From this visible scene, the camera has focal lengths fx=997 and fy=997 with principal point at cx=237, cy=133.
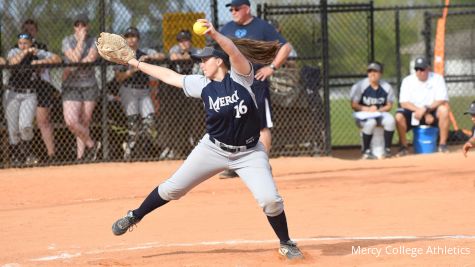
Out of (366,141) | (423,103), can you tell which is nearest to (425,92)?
(423,103)

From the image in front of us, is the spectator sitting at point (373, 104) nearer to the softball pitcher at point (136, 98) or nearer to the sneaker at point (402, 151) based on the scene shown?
the sneaker at point (402, 151)

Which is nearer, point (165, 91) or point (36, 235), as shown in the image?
point (36, 235)

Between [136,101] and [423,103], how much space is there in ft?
→ 13.3

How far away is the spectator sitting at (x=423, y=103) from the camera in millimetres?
14086

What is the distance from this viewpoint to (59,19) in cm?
1508

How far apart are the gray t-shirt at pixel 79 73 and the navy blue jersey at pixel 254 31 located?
114 inches

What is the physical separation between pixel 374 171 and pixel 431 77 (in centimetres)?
256

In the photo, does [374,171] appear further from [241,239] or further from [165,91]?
[241,239]

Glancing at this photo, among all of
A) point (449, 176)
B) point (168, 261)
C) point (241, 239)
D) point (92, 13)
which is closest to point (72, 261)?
point (168, 261)

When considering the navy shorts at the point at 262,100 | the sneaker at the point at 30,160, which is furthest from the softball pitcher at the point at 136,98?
the navy shorts at the point at 262,100

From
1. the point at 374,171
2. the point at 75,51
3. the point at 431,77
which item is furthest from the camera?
the point at 431,77

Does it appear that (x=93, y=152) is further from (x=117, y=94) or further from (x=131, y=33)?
(x=131, y=33)

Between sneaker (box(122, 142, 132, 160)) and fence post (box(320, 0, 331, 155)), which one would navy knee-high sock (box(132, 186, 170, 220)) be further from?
fence post (box(320, 0, 331, 155))

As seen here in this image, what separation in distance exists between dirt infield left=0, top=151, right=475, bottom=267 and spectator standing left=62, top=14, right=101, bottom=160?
2.06ft
